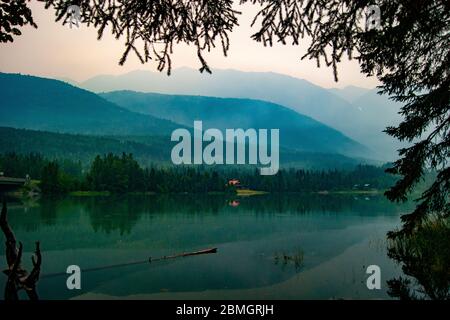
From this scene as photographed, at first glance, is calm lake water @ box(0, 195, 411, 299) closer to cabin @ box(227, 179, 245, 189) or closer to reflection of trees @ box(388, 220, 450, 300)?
reflection of trees @ box(388, 220, 450, 300)

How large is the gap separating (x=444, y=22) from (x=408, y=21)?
1619mm

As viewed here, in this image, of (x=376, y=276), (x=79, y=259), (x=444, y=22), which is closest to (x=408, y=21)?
(x=444, y=22)

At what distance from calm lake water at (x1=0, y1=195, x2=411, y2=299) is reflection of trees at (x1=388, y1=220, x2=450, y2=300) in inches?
40.0

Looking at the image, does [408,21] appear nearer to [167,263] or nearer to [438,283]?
[438,283]

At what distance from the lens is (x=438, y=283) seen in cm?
1374

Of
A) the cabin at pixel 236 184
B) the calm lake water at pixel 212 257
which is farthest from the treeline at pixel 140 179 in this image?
the calm lake water at pixel 212 257

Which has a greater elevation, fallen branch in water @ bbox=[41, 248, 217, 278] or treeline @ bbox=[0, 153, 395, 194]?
treeline @ bbox=[0, 153, 395, 194]

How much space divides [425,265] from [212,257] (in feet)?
44.2

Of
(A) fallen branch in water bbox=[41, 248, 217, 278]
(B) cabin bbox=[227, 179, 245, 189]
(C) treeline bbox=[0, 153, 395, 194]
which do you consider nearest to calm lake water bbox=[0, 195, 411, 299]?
(A) fallen branch in water bbox=[41, 248, 217, 278]

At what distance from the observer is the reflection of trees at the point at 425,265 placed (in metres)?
13.3

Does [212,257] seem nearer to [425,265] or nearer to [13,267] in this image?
[425,265]

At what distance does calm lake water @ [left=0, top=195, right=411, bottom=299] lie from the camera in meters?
18.2

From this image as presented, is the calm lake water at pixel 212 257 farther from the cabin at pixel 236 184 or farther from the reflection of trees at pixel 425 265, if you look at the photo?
the cabin at pixel 236 184

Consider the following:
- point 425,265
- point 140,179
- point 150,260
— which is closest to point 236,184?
point 140,179
